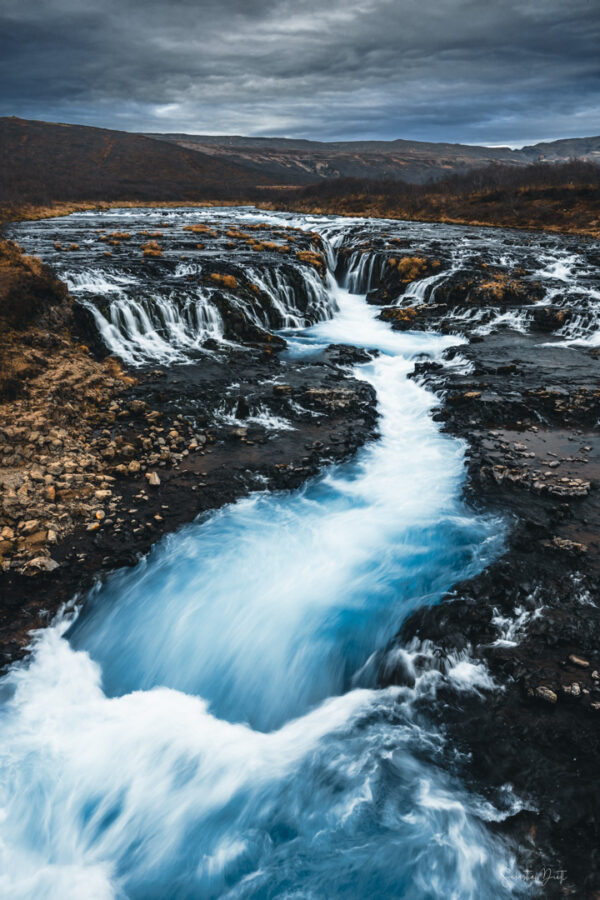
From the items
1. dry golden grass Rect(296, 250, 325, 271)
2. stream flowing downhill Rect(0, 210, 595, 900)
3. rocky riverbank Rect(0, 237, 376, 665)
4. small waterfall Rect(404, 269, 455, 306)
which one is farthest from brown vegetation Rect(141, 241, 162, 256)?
stream flowing downhill Rect(0, 210, 595, 900)

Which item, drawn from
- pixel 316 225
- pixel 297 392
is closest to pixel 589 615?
pixel 297 392

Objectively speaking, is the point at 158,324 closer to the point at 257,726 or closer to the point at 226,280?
the point at 226,280

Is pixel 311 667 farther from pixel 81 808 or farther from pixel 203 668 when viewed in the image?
pixel 81 808

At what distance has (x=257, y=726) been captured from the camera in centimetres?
616

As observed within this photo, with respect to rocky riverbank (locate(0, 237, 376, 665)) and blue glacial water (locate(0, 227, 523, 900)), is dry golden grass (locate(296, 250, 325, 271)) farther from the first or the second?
blue glacial water (locate(0, 227, 523, 900))

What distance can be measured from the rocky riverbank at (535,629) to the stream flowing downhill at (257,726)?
0.79 ft

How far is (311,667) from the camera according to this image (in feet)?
22.3

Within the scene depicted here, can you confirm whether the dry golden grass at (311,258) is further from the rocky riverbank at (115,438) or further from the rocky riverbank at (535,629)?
the rocky riverbank at (535,629)

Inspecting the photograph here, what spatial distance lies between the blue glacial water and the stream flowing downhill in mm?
20

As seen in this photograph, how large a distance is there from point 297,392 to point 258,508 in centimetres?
473

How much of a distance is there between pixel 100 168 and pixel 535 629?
116 metres

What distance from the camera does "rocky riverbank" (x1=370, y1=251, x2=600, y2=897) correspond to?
178 inches

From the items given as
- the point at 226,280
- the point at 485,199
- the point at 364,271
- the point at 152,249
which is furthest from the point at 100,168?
the point at 226,280

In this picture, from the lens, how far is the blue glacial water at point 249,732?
4.68 m
